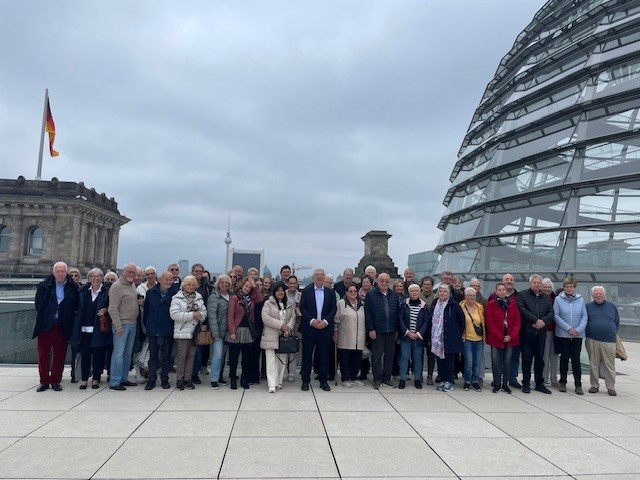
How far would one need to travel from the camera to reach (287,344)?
7.38 m

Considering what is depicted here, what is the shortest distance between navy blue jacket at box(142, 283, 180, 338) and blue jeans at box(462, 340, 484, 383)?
5.30 metres

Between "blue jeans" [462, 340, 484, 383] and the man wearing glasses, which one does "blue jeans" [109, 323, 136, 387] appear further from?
"blue jeans" [462, 340, 484, 383]

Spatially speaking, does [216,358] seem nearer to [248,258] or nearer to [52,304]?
[52,304]

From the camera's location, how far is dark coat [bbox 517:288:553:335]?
7.60 meters

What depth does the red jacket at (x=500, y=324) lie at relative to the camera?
7.48 m

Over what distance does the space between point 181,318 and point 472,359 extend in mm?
5325

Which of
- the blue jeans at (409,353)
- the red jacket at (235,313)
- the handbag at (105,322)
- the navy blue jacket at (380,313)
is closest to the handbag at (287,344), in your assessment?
the red jacket at (235,313)

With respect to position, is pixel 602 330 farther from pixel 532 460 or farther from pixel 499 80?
pixel 499 80

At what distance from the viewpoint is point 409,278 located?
8.99 m

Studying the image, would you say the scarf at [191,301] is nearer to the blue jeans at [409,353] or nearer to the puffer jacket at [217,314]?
the puffer jacket at [217,314]

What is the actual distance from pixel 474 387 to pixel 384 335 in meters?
1.94

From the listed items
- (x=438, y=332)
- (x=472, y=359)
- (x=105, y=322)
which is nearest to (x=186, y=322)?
(x=105, y=322)

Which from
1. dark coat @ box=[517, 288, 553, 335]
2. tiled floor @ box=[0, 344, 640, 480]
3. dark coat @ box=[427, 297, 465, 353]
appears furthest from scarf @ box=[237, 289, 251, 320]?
dark coat @ box=[517, 288, 553, 335]

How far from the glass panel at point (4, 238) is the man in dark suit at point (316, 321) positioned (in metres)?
42.2
